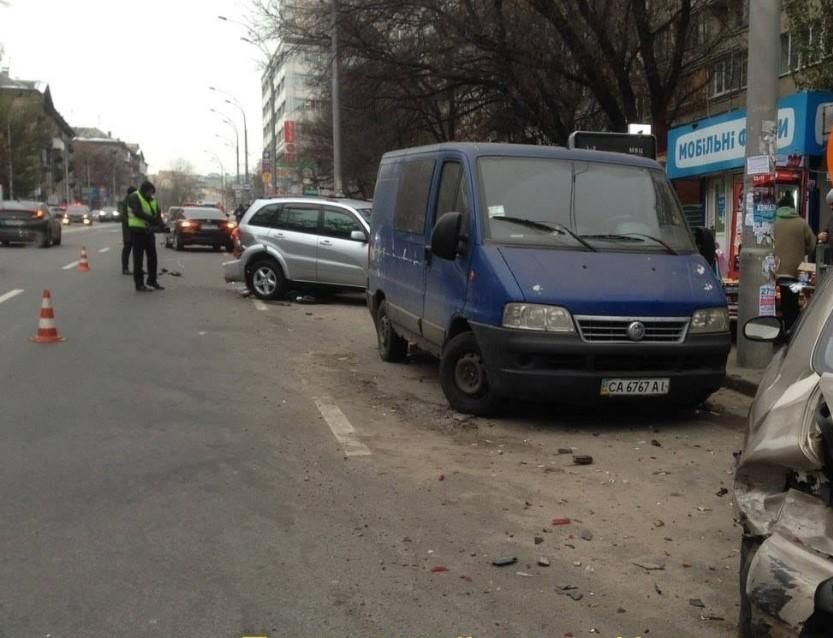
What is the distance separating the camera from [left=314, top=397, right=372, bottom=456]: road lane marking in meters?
6.17

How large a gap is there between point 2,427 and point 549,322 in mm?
4046

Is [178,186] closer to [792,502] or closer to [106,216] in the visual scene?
[106,216]

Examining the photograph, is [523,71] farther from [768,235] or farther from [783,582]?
[783,582]

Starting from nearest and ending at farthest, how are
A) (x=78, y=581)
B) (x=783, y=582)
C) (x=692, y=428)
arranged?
1. (x=783, y=582)
2. (x=78, y=581)
3. (x=692, y=428)

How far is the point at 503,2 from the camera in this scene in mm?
19938

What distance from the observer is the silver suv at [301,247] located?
14.9 m

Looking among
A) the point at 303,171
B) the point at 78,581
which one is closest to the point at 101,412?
the point at 78,581

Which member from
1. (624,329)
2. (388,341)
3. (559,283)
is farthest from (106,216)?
(624,329)

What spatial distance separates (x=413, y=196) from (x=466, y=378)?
235 centimetres

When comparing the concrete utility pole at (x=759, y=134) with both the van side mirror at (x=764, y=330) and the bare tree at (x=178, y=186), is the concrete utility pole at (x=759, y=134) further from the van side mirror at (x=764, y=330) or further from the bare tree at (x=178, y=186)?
the bare tree at (x=178, y=186)

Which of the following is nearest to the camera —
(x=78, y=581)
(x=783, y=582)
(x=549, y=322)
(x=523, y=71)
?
(x=783, y=582)

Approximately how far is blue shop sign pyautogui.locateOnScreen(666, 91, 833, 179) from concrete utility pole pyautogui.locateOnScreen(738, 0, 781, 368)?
15.4 ft

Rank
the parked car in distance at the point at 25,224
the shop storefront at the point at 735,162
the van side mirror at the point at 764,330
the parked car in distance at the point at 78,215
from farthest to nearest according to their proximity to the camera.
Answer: the parked car in distance at the point at 78,215 < the parked car in distance at the point at 25,224 < the shop storefront at the point at 735,162 < the van side mirror at the point at 764,330

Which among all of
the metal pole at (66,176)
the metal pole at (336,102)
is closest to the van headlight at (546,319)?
the metal pole at (336,102)
